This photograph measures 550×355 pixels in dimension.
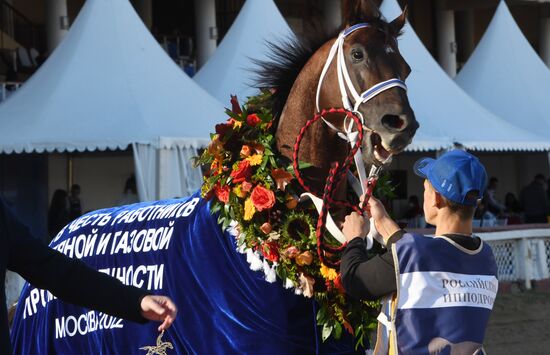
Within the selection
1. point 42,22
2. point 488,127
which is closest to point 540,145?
point 488,127

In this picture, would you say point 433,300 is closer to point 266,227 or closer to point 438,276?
point 438,276

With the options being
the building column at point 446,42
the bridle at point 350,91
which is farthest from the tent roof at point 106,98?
the building column at point 446,42

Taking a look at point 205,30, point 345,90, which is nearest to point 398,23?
point 345,90

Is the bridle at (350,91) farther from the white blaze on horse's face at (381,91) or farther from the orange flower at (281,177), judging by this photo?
the orange flower at (281,177)

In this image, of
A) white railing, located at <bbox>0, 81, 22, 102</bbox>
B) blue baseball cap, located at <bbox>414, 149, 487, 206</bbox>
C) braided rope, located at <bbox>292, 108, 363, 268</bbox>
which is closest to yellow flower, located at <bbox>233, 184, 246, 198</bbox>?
braided rope, located at <bbox>292, 108, 363, 268</bbox>

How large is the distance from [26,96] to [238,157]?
840 centimetres

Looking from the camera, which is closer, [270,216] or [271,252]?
[271,252]

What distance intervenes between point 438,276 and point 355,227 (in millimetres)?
531

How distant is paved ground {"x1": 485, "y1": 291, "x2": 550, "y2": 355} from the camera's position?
10.0 metres

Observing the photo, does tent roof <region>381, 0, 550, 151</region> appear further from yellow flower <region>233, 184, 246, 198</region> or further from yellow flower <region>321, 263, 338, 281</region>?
yellow flower <region>321, 263, 338, 281</region>

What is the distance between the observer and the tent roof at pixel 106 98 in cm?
1242

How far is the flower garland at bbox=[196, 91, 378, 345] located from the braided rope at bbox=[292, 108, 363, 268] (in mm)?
66

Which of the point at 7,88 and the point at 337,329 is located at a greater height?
the point at 7,88

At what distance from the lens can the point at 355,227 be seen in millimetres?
4250
